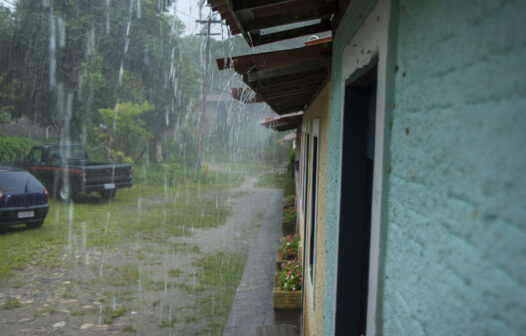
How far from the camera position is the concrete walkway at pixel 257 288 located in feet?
18.3

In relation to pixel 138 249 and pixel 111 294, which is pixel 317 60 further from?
pixel 138 249

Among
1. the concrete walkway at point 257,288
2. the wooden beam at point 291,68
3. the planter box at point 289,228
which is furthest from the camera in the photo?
the planter box at point 289,228

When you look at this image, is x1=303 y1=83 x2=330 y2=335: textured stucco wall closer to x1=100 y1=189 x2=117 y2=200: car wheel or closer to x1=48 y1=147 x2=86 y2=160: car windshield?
x1=100 y1=189 x2=117 y2=200: car wheel

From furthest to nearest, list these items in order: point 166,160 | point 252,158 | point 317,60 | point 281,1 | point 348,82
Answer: point 252,158 → point 166,160 → point 317,60 → point 348,82 → point 281,1

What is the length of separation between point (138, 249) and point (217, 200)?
8.28 meters

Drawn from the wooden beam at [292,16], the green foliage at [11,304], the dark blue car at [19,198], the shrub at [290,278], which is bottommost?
the green foliage at [11,304]

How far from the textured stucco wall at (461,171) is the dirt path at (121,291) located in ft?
16.8

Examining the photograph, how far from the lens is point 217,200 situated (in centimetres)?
1791

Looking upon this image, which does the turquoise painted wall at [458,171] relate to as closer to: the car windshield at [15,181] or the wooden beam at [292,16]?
the wooden beam at [292,16]

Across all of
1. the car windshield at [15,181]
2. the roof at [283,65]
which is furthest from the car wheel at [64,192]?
the roof at [283,65]

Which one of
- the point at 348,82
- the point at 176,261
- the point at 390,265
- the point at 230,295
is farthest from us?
the point at 176,261

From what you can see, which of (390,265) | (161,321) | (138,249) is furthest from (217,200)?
(390,265)

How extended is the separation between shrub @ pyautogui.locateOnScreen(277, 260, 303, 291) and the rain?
1.56ft

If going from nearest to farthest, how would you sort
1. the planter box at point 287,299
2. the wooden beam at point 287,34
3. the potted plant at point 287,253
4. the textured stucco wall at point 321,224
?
the wooden beam at point 287,34, the textured stucco wall at point 321,224, the planter box at point 287,299, the potted plant at point 287,253
